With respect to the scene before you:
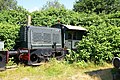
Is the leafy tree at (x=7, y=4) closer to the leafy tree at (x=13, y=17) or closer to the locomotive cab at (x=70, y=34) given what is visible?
the leafy tree at (x=13, y=17)

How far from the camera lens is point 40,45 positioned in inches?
486

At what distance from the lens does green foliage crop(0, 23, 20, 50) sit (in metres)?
13.1

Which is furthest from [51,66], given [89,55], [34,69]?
[89,55]

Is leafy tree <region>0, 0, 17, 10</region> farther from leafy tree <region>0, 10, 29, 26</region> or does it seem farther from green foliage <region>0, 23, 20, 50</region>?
green foliage <region>0, 23, 20, 50</region>

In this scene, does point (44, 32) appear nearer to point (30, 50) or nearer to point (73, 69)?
point (30, 50)

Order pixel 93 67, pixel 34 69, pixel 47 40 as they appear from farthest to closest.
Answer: pixel 47 40 → pixel 93 67 → pixel 34 69

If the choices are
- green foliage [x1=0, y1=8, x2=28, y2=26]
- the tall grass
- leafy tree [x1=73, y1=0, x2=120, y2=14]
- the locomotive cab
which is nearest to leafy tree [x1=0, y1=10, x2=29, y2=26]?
green foliage [x1=0, y1=8, x2=28, y2=26]

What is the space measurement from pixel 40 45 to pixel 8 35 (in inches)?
83.9

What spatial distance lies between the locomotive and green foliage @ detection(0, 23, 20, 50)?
1.02 m

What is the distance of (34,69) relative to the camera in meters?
10.3

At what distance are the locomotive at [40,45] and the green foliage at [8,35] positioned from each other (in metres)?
1.02

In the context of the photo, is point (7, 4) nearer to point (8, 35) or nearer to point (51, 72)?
point (8, 35)

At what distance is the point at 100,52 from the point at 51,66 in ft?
9.38

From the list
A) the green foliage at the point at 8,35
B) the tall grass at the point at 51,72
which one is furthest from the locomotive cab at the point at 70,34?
the tall grass at the point at 51,72
